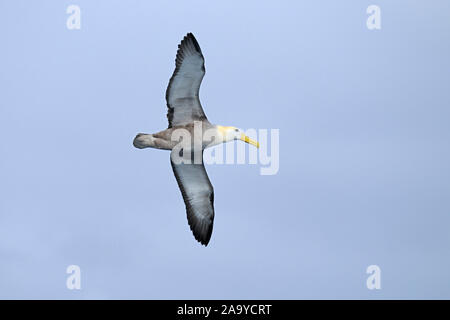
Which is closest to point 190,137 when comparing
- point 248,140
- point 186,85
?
point 186,85

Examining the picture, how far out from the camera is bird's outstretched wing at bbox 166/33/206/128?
75.3 ft

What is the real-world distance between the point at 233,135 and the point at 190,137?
4.27 feet

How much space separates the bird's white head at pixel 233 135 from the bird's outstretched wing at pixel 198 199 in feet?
3.65

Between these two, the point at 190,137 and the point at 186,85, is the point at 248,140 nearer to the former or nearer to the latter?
the point at 190,137

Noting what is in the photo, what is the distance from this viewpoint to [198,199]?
80.7 feet

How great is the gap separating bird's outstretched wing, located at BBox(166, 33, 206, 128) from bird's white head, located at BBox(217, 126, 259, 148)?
581 millimetres

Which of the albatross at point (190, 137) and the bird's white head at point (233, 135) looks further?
the bird's white head at point (233, 135)

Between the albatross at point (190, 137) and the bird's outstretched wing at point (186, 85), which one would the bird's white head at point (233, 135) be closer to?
the albatross at point (190, 137)

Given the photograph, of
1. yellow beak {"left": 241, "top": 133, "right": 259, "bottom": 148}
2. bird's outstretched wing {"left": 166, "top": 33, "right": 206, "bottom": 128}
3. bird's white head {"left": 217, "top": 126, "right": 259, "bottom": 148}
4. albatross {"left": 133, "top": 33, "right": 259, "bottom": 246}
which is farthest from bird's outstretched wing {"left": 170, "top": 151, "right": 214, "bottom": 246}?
bird's outstretched wing {"left": 166, "top": 33, "right": 206, "bottom": 128}

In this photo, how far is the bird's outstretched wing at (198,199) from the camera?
24359mm

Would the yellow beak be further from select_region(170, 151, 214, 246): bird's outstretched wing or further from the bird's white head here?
select_region(170, 151, 214, 246): bird's outstretched wing

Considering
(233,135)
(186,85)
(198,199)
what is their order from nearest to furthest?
(186,85) → (233,135) → (198,199)

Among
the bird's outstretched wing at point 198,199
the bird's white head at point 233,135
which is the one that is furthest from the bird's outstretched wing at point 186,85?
the bird's outstretched wing at point 198,199
